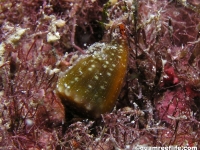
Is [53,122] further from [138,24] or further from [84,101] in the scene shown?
[138,24]

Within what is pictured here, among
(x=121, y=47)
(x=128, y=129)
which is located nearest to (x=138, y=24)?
(x=121, y=47)

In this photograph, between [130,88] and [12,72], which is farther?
[130,88]

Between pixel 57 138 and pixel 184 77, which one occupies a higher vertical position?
pixel 184 77

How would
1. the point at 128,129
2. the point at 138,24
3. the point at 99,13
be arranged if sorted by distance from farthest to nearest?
1. the point at 99,13
2. the point at 138,24
3. the point at 128,129

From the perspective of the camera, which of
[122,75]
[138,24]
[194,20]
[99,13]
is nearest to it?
[122,75]

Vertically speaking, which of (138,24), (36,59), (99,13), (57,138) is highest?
(99,13)

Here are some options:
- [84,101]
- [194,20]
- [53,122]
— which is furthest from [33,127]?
[194,20]

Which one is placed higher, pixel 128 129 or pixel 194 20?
pixel 194 20

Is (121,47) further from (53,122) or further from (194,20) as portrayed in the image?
(194,20)

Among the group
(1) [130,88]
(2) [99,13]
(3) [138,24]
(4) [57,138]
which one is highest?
(2) [99,13]
